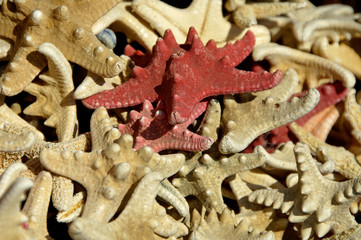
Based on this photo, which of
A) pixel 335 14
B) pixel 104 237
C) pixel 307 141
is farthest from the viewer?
pixel 335 14

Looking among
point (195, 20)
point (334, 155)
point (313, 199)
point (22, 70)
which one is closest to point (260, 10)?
point (195, 20)

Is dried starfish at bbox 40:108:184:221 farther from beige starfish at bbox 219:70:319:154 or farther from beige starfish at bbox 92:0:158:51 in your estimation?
beige starfish at bbox 92:0:158:51

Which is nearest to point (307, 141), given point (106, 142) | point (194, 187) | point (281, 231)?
point (281, 231)

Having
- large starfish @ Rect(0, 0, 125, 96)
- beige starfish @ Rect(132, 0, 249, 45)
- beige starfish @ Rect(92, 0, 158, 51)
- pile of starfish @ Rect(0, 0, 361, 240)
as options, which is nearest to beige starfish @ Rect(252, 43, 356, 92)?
pile of starfish @ Rect(0, 0, 361, 240)

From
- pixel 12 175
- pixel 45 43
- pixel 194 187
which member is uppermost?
pixel 45 43

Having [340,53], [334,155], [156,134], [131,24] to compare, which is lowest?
[334,155]

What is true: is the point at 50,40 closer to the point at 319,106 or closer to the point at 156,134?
the point at 156,134

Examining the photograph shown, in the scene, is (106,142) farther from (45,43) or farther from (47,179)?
(45,43)
